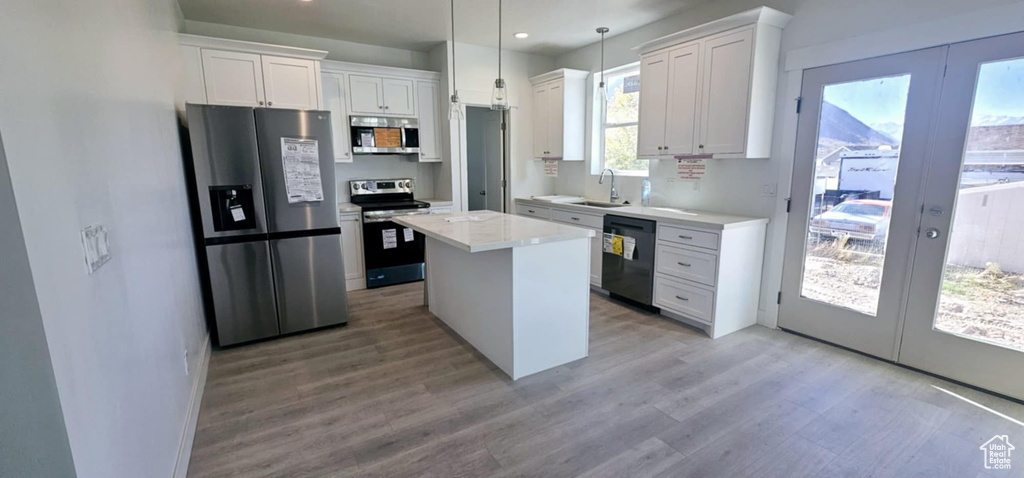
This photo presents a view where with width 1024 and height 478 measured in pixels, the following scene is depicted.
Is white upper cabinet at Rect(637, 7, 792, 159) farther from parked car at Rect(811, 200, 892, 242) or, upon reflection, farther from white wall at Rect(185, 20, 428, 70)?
white wall at Rect(185, 20, 428, 70)

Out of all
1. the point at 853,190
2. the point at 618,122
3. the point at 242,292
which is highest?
the point at 618,122

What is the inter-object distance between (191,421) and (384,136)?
3.28 meters

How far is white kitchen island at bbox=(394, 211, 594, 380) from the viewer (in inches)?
100

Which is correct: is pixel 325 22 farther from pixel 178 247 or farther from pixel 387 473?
pixel 387 473

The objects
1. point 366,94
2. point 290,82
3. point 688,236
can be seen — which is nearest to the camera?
point 688,236

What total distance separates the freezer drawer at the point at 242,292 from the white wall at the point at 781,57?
11.2 ft

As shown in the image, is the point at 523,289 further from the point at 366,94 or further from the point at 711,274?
the point at 366,94

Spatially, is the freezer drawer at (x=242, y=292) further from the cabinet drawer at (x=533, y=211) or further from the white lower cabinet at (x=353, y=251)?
the cabinet drawer at (x=533, y=211)

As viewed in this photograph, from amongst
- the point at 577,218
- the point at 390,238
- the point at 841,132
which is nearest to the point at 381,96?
the point at 390,238

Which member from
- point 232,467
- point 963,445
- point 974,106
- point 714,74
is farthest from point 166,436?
point 974,106

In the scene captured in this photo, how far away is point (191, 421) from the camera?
2.12 metres

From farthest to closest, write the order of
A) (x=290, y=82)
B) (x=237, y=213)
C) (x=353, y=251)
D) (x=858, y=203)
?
(x=353, y=251), (x=290, y=82), (x=237, y=213), (x=858, y=203)

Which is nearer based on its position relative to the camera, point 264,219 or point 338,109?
point 264,219

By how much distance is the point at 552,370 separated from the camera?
276 cm
